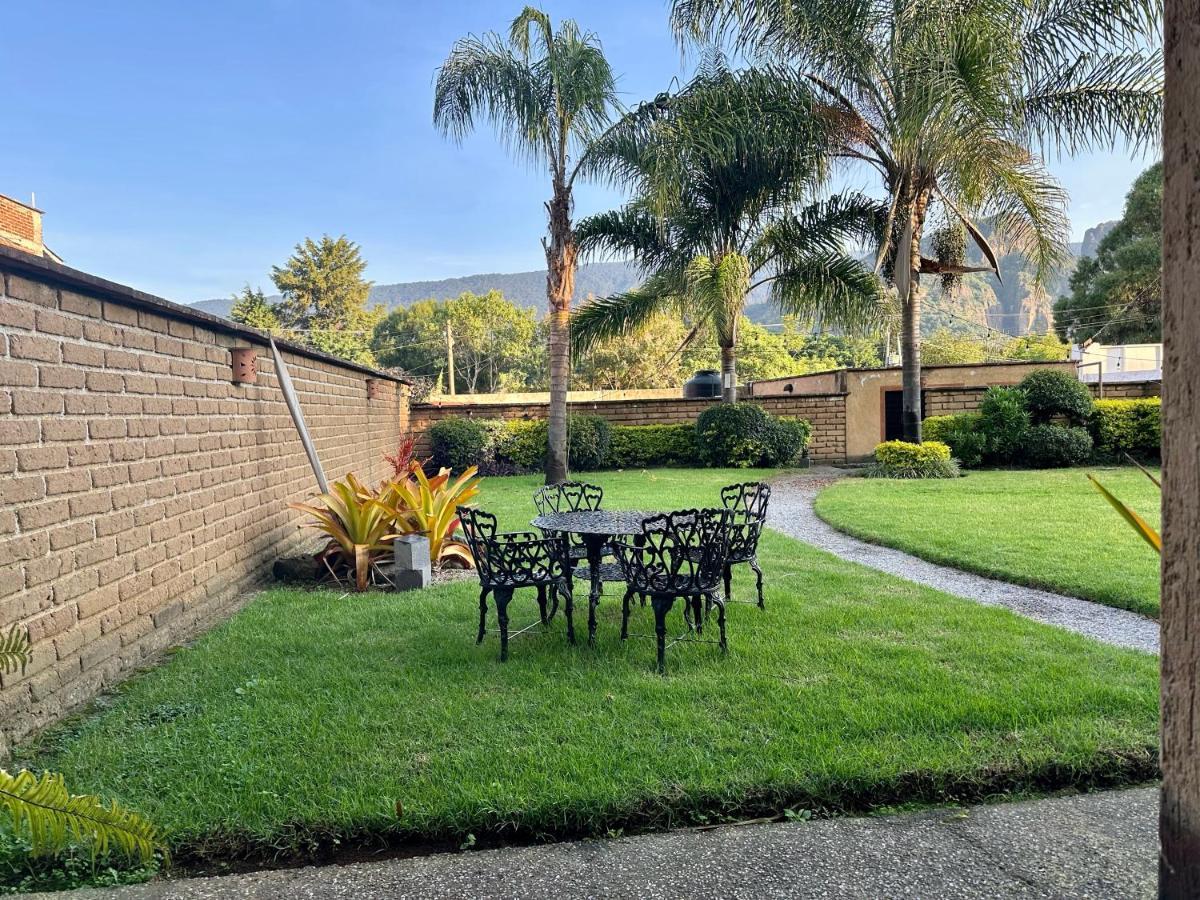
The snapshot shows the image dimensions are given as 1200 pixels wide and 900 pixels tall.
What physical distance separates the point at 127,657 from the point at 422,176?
151 feet

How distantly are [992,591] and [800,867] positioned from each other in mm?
4313

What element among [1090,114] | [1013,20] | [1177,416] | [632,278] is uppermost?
[1013,20]

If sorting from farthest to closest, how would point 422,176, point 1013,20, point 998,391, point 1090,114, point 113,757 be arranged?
1. point 422,176
2. point 998,391
3. point 1090,114
4. point 1013,20
5. point 113,757

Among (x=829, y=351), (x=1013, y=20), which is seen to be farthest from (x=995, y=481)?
(x=829, y=351)

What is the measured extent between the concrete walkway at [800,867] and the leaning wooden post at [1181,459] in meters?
1.51

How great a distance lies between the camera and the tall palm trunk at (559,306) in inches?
507

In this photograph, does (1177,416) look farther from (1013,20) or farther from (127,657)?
(1013,20)

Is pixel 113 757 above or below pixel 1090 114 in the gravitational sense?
below

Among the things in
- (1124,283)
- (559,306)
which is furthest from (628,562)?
(1124,283)

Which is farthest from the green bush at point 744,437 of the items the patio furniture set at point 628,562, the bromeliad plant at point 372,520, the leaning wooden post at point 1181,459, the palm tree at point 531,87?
the leaning wooden post at point 1181,459

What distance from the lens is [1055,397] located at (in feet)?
48.4

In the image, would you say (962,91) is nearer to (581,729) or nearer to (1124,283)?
(581,729)

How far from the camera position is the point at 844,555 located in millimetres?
7336

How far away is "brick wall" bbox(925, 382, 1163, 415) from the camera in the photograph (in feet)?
57.9
